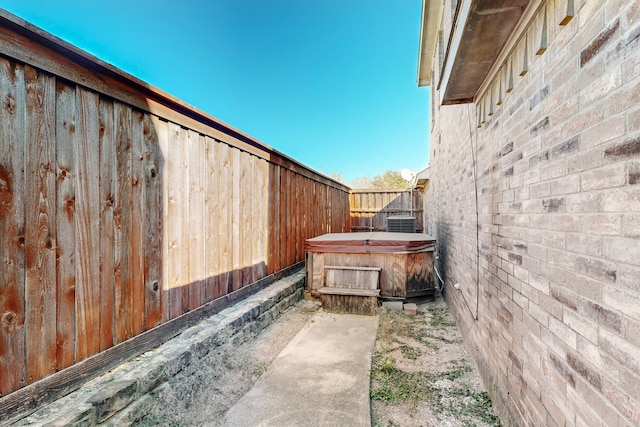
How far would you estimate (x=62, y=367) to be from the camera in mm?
1615

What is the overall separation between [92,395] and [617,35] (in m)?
2.88

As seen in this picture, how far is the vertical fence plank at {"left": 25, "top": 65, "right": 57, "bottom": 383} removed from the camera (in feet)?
4.86

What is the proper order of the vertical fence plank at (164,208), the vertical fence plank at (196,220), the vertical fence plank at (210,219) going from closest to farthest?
the vertical fence plank at (164,208)
the vertical fence plank at (196,220)
the vertical fence plank at (210,219)

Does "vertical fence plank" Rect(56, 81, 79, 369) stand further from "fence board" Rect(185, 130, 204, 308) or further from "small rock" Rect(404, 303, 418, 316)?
"small rock" Rect(404, 303, 418, 316)

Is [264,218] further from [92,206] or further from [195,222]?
[92,206]

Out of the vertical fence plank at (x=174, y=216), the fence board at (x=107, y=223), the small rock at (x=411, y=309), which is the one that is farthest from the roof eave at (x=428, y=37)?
the fence board at (x=107, y=223)

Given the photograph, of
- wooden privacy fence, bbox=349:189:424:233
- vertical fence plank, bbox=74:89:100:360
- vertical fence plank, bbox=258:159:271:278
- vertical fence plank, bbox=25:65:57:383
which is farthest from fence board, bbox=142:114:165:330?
wooden privacy fence, bbox=349:189:424:233

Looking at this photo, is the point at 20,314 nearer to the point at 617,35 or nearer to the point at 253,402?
the point at 253,402

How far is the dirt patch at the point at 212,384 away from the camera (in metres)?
1.94

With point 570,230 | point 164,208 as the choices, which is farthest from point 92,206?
point 570,230

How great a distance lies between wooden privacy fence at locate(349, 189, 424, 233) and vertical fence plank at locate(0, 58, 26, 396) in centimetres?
866

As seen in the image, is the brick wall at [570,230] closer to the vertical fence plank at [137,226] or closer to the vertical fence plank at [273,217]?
the vertical fence plank at [137,226]

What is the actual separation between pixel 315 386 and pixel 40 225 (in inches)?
84.3

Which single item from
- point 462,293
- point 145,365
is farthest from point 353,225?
point 145,365
